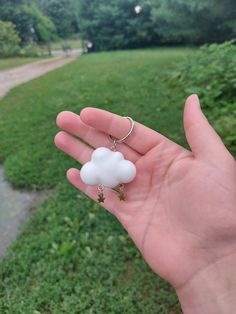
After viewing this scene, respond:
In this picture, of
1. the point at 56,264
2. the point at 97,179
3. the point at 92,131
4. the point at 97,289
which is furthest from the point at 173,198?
the point at 56,264

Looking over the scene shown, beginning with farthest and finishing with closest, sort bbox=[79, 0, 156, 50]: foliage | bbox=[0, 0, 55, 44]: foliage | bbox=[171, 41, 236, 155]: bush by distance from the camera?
1. bbox=[79, 0, 156, 50]: foliage
2. bbox=[0, 0, 55, 44]: foliage
3. bbox=[171, 41, 236, 155]: bush

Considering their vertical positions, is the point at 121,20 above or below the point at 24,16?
below

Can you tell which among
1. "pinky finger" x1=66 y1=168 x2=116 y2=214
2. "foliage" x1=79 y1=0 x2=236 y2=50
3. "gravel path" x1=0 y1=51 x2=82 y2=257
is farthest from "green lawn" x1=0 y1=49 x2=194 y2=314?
"foliage" x1=79 y1=0 x2=236 y2=50

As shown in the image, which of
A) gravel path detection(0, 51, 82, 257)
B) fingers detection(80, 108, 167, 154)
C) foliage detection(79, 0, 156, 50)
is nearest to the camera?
fingers detection(80, 108, 167, 154)

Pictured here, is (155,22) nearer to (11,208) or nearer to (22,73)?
(22,73)

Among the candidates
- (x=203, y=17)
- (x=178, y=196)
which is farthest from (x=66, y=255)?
(x=203, y=17)

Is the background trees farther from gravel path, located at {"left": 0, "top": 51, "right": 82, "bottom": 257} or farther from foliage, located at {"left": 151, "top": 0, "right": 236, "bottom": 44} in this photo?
gravel path, located at {"left": 0, "top": 51, "right": 82, "bottom": 257}
